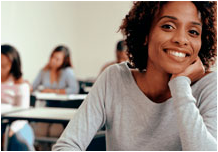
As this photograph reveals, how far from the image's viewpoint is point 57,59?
166 inches

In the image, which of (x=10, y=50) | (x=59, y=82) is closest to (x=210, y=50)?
(x=10, y=50)

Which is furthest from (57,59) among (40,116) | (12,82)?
(40,116)

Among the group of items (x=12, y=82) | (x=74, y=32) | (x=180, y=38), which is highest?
(x=74, y=32)

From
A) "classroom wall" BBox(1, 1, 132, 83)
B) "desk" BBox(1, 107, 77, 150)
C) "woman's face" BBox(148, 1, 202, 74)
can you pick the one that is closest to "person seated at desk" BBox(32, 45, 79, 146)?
"classroom wall" BBox(1, 1, 132, 83)

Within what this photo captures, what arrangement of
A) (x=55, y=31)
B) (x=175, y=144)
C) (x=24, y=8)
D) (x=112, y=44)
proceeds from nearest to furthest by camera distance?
(x=175, y=144) < (x=24, y=8) < (x=55, y=31) < (x=112, y=44)

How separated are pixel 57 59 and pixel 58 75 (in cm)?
24

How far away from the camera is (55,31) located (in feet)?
19.6

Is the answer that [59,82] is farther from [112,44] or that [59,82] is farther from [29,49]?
[112,44]

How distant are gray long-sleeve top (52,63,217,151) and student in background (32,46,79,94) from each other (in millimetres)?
2983

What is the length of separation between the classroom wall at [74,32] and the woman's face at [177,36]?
4.38 m

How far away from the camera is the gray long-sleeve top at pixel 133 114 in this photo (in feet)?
2.82

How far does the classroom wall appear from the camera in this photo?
5188 mm

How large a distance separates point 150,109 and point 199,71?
0.20 meters

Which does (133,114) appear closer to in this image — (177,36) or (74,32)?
(177,36)
